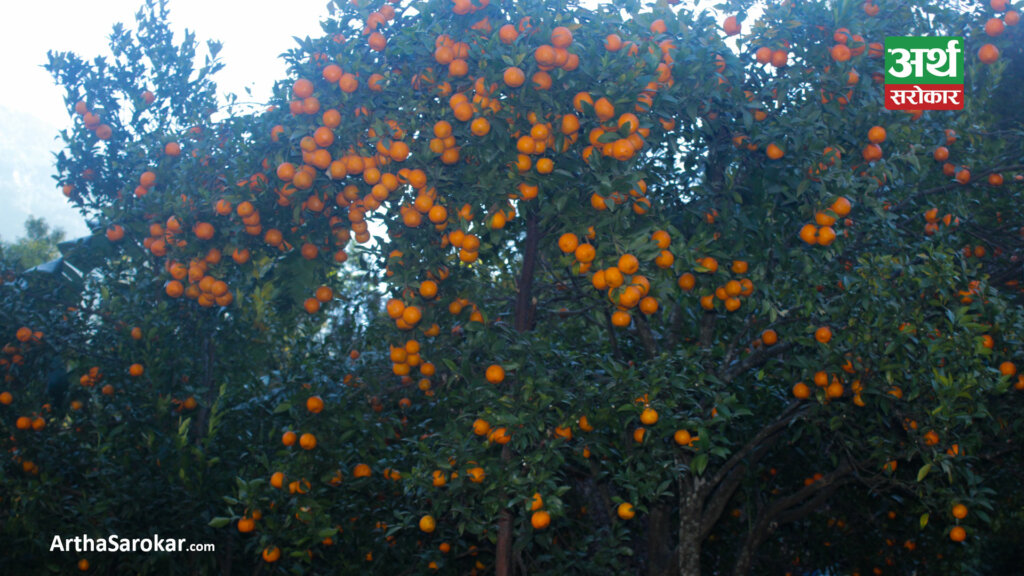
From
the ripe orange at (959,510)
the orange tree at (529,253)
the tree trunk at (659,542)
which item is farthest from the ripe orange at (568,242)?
the tree trunk at (659,542)

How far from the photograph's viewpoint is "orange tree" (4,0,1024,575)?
285 cm

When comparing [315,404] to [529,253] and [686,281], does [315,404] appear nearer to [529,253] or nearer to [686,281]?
[529,253]

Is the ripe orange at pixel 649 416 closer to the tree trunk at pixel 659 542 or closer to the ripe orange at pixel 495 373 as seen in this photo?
the ripe orange at pixel 495 373

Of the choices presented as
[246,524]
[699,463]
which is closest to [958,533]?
[699,463]

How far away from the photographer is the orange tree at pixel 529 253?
2.85 m

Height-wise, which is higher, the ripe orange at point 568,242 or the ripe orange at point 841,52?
the ripe orange at point 841,52

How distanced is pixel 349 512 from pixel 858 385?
9.29 feet

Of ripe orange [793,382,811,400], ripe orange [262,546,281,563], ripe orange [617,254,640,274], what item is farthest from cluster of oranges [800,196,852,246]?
ripe orange [262,546,281,563]

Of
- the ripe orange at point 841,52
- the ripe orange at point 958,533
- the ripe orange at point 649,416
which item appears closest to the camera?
the ripe orange at point 649,416

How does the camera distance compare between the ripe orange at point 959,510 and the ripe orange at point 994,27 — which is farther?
the ripe orange at point 994,27

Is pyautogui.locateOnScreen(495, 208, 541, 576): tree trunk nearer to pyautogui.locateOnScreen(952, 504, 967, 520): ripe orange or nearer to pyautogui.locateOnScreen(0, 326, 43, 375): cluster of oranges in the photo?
pyautogui.locateOnScreen(952, 504, 967, 520): ripe orange

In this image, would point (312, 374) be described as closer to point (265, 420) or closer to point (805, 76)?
point (265, 420)

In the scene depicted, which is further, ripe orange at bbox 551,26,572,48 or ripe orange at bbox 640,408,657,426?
ripe orange at bbox 640,408,657,426

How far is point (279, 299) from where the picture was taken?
3578 millimetres
